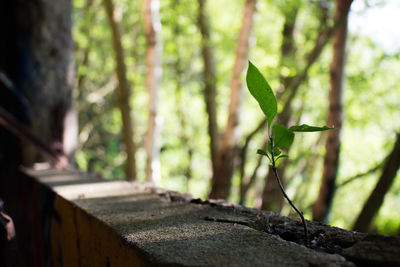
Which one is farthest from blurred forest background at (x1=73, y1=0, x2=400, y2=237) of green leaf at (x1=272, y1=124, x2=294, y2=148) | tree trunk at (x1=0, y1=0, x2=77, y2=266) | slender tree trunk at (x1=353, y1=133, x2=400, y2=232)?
green leaf at (x1=272, y1=124, x2=294, y2=148)

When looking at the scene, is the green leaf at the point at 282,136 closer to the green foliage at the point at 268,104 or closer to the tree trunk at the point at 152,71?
the green foliage at the point at 268,104

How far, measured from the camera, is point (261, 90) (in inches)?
48.1

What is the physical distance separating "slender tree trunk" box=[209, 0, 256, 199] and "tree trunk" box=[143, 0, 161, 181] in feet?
4.48

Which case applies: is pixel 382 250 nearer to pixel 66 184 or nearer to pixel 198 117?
pixel 66 184

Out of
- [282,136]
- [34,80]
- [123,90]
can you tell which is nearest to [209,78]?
[123,90]

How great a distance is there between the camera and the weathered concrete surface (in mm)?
1074

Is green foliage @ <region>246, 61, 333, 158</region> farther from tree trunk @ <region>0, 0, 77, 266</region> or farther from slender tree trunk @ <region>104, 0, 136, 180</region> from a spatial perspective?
slender tree trunk @ <region>104, 0, 136, 180</region>

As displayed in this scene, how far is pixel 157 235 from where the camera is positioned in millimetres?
1331

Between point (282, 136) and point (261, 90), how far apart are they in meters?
0.17

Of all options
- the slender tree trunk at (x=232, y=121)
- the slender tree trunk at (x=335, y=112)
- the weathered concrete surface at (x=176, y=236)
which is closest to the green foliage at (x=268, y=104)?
the weathered concrete surface at (x=176, y=236)

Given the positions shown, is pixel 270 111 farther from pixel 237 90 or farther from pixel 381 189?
pixel 237 90

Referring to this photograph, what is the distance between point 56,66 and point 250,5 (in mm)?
3040

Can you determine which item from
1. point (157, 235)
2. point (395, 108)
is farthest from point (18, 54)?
point (395, 108)

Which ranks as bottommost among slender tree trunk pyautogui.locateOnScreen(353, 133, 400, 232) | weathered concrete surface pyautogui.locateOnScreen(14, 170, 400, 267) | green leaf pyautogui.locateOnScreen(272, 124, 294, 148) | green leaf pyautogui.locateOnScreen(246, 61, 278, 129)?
slender tree trunk pyautogui.locateOnScreen(353, 133, 400, 232)
